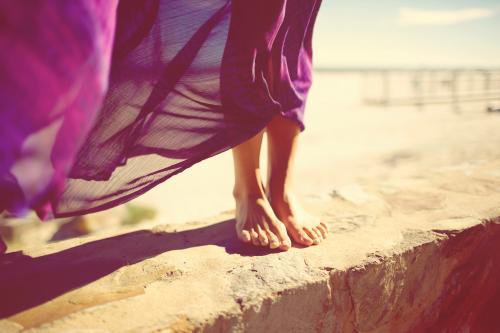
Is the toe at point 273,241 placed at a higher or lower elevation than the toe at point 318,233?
higher

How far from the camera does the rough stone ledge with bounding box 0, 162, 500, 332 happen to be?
0.88 metres

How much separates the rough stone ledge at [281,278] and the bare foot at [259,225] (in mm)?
41

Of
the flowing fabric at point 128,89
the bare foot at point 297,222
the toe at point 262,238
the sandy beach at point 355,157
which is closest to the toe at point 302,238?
the bare foot at point 297,222

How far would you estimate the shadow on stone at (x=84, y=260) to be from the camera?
94 cm

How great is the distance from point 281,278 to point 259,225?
0.90 feet

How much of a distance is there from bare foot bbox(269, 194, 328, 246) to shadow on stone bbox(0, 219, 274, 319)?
14cm

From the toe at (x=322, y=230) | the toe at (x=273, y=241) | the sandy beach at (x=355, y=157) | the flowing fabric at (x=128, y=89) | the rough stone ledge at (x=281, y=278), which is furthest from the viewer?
the sandy beach at (x=355, y=157)

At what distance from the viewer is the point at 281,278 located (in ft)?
3.30

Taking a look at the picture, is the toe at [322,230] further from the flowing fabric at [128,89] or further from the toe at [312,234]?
the flowing fabric at [128,89]

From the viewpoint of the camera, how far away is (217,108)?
113 cm

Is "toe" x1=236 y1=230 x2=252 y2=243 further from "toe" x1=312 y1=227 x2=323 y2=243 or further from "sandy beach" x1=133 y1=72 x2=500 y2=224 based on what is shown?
"sandy beach" x1=133 y1=72 x2=500 y2=224

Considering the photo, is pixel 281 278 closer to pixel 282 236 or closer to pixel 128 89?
pixel 282 236

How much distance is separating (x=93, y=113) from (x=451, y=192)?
66.2 inches

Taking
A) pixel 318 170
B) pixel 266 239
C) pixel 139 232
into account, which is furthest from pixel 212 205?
pixel 266 239
